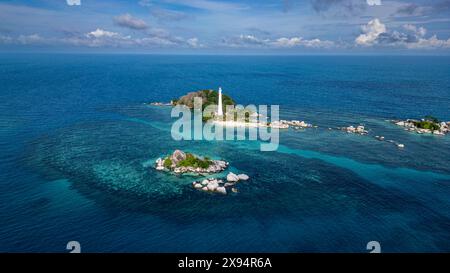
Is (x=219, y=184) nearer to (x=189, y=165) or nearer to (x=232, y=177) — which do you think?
(x=232, y=177)

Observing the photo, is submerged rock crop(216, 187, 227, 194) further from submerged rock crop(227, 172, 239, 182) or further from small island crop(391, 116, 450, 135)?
small island crop(391, 116, 450, 135)

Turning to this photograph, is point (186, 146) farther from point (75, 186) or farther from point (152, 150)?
point (75, 186)

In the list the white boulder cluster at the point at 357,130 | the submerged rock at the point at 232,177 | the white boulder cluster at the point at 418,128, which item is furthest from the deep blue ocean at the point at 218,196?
the white boulder cluster at the point at 418,128

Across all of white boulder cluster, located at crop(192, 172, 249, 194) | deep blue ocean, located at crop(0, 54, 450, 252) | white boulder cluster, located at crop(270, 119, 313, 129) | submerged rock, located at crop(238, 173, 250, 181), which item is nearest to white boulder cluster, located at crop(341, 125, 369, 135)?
deep blue ocean, located at crop(0, 54, 450, 252)

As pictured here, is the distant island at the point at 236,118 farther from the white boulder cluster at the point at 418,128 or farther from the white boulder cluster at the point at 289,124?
the white boulder cluster at the point at 418,128

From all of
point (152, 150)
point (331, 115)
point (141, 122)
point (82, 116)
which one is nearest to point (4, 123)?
point (82, 116)

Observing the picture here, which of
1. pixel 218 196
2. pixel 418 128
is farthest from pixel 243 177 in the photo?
pixel 418 128
